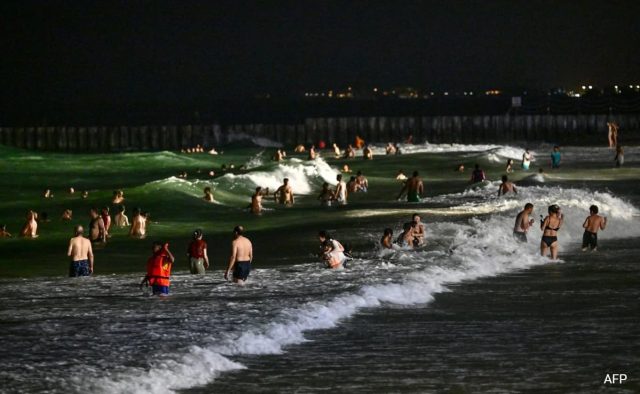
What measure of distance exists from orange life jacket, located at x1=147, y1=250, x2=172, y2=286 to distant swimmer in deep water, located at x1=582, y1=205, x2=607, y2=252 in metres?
10.6

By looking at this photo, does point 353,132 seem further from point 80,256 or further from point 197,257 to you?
point 80,256

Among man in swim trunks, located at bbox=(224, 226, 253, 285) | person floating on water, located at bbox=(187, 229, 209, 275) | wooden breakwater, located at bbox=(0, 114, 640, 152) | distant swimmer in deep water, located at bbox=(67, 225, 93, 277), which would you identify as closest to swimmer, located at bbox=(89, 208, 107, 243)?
distant swimmer in deep water, located at bbox=(67, 225, 93, 277)

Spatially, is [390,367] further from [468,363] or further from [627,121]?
[627,121]

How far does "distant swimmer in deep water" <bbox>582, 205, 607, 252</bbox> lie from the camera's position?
26.7 m

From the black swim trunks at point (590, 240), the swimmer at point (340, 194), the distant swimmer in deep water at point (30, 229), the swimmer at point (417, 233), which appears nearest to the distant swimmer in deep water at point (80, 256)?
the swimmer at point (417, 233)

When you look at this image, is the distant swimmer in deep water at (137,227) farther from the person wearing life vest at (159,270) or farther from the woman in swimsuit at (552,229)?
the person wearing life vest at (159,270)

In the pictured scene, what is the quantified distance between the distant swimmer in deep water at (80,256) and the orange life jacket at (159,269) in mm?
3507

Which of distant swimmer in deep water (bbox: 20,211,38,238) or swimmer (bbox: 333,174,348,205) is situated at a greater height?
swimmer (bbox: 333,174,348,205)

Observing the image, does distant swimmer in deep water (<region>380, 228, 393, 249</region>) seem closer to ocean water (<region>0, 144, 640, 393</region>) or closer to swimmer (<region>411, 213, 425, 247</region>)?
ocean water (<region>0, 144, 640, 393</region>)

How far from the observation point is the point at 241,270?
21703 millimetres

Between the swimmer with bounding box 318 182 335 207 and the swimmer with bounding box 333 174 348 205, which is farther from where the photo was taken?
the swimmer with bounding box 318 182 335 207

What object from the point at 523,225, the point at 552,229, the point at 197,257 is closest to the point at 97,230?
the point at 197,257

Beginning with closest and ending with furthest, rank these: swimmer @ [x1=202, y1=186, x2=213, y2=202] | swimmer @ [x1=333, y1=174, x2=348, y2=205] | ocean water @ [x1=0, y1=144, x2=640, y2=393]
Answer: ocean water @ [x1=0, y1=144, x2=640, y2=393], swimmer @ [x1=333, y1=174, x2=348, y2=205], swimmer @ [x1=202, y1=186, x2=213, y2=202]

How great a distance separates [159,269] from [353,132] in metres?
75.4
